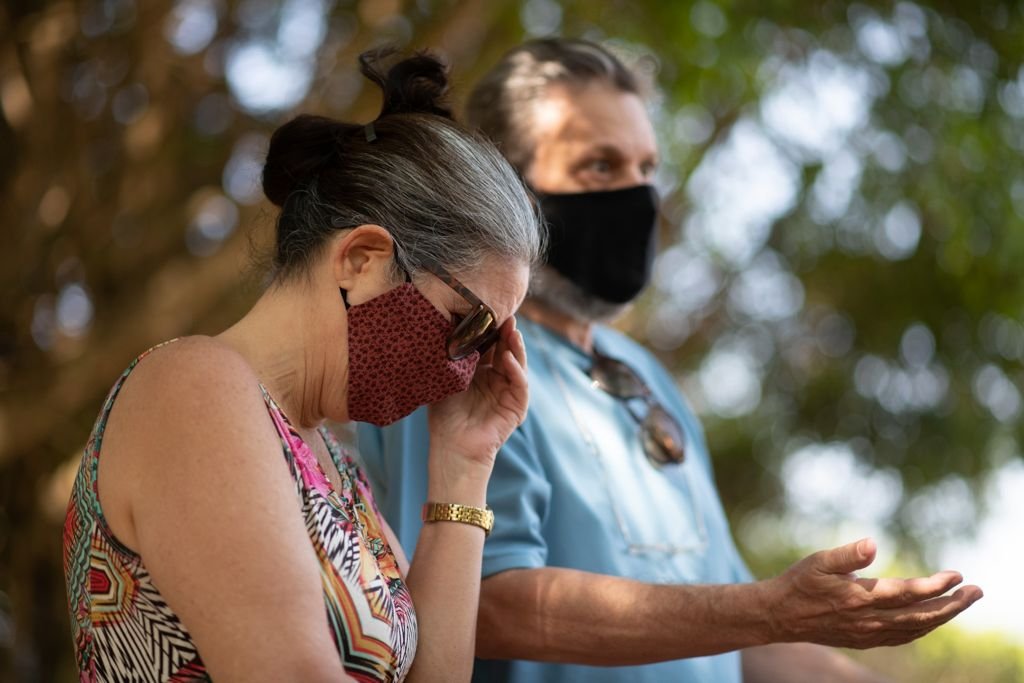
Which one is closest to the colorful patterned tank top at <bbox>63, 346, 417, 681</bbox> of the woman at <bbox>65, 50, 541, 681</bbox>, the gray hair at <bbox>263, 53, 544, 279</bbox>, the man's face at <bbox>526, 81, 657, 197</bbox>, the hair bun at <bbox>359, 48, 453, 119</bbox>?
the woman at <bbox>65, 50, 541, 681</bbox>

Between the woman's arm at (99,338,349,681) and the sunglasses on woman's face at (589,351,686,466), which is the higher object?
the woman's arm at (99,338,349,681)

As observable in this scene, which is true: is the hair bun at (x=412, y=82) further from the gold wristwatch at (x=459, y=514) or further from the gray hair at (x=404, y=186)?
the gold wristwatch at (x=459, y=514)

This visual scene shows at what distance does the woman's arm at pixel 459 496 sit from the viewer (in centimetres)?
210

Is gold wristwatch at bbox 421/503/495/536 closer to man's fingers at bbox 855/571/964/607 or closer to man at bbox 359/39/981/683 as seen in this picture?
man at bbox 359/39/981/683

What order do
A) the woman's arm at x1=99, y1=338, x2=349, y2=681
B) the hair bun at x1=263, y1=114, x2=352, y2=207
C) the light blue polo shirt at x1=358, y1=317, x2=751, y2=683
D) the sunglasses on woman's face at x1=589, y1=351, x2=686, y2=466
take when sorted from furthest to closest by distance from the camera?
the sunglasses on woman's face at x1=589, y1=351, x2=686, y2=466, the light blue polo shirt at x1=358, y1=317, x2=751, y2=683, the hair bun at x1=263, y1=114, x2=352, y2=207, the woman's arm at x1=99, y1=338, x2=349, y2=681

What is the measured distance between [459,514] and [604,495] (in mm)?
481

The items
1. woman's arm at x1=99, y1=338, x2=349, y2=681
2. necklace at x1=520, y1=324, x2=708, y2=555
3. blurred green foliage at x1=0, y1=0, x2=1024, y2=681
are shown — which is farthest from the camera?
blurred green foliage at x1=0, y1=0, x2=1024, y2=681

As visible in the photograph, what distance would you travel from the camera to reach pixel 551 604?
89.8 inches

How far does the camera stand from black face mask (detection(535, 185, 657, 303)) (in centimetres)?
285

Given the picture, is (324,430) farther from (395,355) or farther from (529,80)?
(529,80)

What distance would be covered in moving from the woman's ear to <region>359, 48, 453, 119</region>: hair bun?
0.37 m

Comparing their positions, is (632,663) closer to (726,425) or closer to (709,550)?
(709,550)

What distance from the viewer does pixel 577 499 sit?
8.36ft

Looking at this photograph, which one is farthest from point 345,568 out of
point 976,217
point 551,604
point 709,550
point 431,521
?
point 976,217
